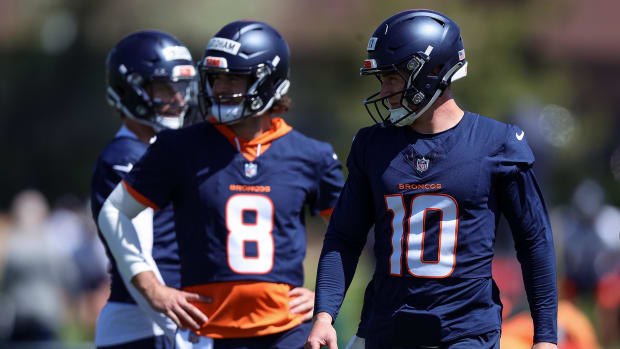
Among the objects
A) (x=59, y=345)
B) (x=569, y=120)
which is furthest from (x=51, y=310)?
(x=569, y=120)

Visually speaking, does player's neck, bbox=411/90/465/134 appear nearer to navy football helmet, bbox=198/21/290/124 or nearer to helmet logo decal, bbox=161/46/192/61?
navy football helmet, bbox=198/21/290/124

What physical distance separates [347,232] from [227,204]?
2.67 feet

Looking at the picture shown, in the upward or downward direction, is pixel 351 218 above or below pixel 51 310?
above

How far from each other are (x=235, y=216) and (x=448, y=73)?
4.30 feet

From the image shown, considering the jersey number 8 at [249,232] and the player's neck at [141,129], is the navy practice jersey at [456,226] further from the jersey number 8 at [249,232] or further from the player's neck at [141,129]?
the player's neck at [141,129]

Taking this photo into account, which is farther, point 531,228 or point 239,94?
point 239,94

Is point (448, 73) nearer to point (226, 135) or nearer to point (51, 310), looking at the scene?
point (226, 135)

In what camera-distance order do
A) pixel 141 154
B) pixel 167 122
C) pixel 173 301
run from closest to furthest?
1. pixel 173 301
2. pixel 141 154
3. pixel 167 122

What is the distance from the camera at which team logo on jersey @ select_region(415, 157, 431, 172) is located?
13.3ft

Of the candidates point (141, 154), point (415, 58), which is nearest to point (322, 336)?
point (415, 58)

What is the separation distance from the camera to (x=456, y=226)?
158 inches

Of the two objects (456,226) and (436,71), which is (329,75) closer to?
(436,71)

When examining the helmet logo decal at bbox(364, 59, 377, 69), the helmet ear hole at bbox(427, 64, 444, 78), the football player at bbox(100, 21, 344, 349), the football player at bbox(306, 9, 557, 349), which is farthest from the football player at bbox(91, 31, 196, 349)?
the helmet ear hole at bbox(427, 64, 444, 78)

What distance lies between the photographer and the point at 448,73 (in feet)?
13.7
